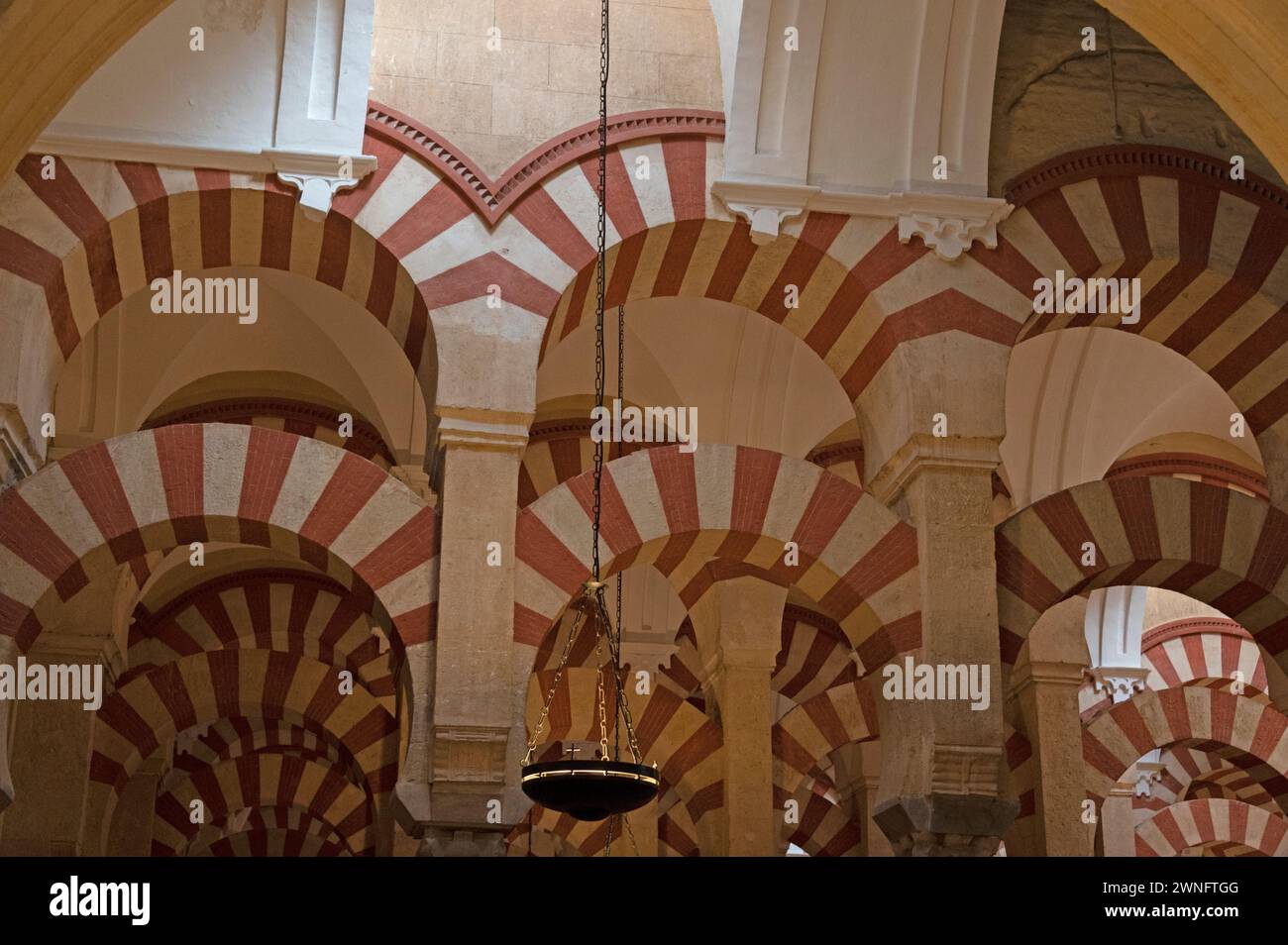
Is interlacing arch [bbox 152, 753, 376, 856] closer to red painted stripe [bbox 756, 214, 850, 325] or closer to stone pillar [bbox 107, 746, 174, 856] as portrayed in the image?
stone pillar [bbox 107, 746, 174, 856]

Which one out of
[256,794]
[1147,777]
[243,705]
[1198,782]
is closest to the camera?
[243,705]

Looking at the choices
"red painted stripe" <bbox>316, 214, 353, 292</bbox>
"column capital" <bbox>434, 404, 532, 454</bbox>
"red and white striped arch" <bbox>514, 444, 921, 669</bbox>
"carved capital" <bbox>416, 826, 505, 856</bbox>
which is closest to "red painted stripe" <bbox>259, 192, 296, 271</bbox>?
"red painted stripe" <bbox>316, 214, 353, 292</bbox>

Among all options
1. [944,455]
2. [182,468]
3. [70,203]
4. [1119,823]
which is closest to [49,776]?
[182,468]

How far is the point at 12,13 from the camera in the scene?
138 inches

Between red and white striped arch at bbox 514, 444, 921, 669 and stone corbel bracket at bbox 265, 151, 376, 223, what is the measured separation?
170 centimetres

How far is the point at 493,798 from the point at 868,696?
12.7 ft

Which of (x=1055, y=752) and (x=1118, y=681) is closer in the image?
(x=1055, y=752)

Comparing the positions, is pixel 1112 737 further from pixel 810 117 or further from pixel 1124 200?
pixel 810 117

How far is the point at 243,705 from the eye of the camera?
9.44m

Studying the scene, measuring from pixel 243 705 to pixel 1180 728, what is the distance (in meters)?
5.81

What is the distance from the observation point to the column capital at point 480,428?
277 inches

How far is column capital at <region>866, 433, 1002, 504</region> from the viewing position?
7.33 meters

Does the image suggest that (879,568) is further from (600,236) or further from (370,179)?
(370,179)

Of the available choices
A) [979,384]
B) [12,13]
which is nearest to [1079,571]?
[979,384]
